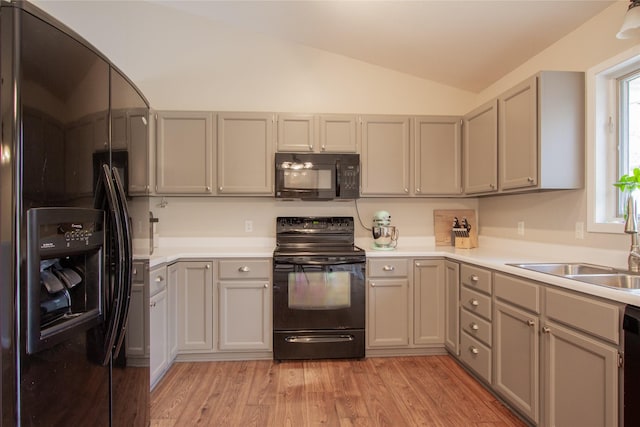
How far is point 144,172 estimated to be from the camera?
1489 millimetres

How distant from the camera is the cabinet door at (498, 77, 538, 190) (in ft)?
6.67

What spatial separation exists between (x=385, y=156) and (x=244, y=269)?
163 centimetres

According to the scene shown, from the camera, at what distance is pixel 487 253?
8.34ft

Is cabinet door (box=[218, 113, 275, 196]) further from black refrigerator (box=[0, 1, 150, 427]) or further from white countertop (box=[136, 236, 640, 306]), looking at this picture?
black refrigerator (box=[0, 1, 150, 427])

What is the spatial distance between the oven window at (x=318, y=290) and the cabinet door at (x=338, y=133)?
3.71ft

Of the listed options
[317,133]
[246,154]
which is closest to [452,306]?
[317,133]

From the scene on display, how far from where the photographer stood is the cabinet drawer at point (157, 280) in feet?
6.73

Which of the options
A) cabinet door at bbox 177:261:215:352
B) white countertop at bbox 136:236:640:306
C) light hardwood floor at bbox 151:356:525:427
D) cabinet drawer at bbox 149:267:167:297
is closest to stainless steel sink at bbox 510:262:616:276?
white countertop at bbox 136:236:640:306

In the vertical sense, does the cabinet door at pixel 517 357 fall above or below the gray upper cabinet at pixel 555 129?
below

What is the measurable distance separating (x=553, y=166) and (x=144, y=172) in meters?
2.42

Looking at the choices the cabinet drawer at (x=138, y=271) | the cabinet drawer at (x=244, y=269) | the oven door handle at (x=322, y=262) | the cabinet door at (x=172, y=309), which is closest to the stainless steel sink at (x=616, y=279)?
the oven door handle at (x=322, y=262)

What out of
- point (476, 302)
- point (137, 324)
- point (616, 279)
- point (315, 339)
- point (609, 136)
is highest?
point (609, 136)

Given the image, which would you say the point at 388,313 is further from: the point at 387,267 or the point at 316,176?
the point at 316,176

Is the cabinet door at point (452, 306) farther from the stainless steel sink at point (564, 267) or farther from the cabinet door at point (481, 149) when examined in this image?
the cabinet door at point (481, 149)
